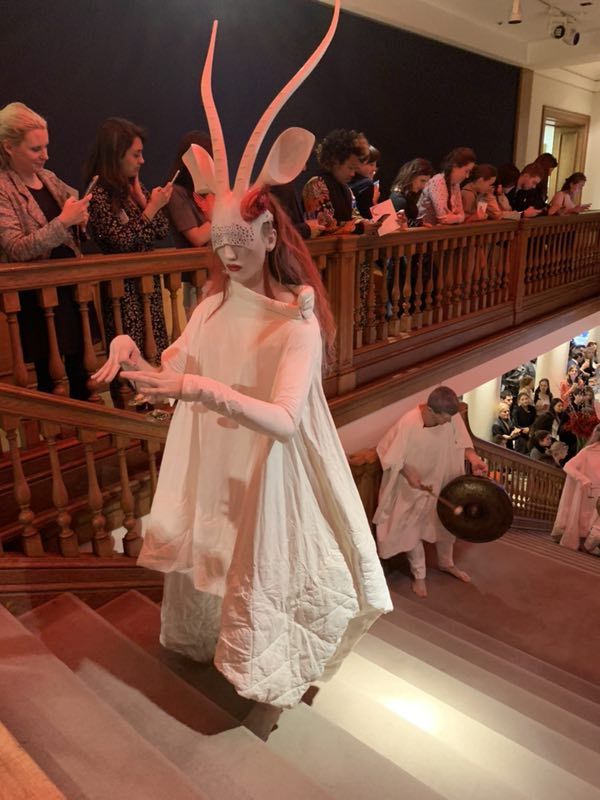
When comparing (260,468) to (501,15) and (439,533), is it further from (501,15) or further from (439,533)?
(501,15)

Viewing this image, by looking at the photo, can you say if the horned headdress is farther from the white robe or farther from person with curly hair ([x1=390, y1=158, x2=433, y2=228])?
the white robe

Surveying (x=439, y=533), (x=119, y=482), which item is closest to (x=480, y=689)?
(x=439, y=533)

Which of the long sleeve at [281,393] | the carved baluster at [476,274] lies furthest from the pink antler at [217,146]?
the carved baluster at [476,274]

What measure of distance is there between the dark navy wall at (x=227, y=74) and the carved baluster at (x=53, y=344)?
201 centimetres

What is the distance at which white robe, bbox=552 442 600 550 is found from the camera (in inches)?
190

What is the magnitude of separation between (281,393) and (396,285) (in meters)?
2.85

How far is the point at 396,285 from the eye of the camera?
13.4ft

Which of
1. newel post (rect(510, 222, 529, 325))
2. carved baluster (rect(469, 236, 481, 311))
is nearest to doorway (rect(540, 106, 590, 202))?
Answer: newel post (rect(510, 222, 529, 325))

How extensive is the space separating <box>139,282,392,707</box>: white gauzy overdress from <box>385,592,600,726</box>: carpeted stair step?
1.51 metres

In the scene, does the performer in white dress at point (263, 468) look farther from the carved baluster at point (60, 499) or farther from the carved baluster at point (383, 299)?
Answer: the carved baluster at point (383, 299)

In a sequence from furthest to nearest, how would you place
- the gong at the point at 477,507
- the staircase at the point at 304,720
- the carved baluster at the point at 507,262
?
the carved baluster at the point at 507,262, the gong at the point at 477,507, the staircase at the point at 304,720

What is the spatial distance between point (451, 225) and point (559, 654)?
2.82m

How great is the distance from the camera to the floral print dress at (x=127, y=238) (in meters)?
2.40

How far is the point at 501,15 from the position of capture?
22.4 ft
